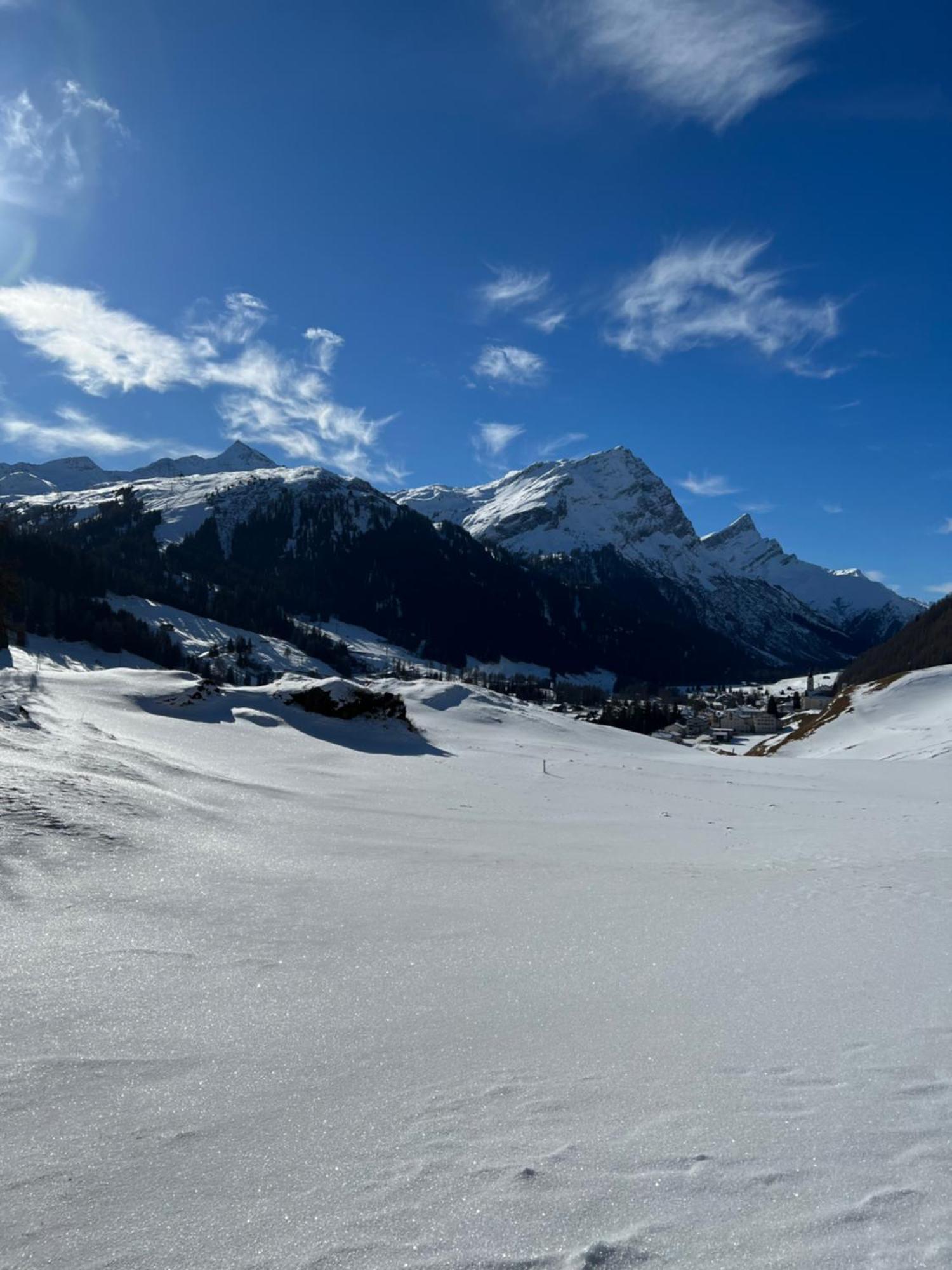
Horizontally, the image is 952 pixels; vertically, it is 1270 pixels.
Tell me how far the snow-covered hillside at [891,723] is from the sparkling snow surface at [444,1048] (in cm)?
4097

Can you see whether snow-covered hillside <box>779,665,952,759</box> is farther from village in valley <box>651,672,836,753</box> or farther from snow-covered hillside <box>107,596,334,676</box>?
snow-covered hillside <box>107,596,334,676</box>

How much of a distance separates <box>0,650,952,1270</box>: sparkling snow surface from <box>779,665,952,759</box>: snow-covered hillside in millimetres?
40971

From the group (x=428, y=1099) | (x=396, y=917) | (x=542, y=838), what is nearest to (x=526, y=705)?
(x=542, y=838)

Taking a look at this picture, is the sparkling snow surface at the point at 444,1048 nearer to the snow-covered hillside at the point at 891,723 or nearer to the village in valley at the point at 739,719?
the snow-covered hillside at the point at 891,723

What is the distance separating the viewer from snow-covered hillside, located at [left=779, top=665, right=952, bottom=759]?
46.3 m

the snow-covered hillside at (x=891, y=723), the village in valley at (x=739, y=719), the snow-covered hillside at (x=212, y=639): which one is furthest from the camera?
the snow-covered hillside at (x=212, y=639)

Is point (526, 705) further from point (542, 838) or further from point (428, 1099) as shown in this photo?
point (428, 1099)

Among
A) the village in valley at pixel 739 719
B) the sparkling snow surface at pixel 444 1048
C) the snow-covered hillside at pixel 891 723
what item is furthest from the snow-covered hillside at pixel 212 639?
the sparkling snow surface at pixel 444 1048

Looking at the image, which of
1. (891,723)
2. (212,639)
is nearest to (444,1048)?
(891,723)

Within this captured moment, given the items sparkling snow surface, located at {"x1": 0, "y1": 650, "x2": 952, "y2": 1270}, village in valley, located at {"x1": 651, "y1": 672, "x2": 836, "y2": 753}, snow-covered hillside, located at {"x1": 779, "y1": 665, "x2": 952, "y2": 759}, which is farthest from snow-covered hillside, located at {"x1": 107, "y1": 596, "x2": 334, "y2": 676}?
sparkling snow surface, located at {"x1": 0, "y1": 650, "x2": 952, "y2": 1270}

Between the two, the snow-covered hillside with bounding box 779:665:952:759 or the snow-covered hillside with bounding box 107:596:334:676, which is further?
the snow-covered hillside with bounding box 107:596:334:676

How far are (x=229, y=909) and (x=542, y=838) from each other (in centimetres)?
640

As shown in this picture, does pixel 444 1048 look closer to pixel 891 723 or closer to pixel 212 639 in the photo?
pixel 891 723

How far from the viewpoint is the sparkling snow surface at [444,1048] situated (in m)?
2.93
